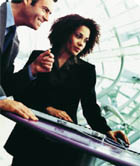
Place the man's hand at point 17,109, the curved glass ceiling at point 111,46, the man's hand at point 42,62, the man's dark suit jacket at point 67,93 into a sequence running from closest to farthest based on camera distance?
the man's hand at point 17,109
the man's hand at point 42,62
the man's dark suit jacket at point 67,93
the curved glass ceiling at point 111,46

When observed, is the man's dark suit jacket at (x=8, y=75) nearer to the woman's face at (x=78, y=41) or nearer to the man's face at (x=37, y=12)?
the man's face at (x=37, y=12)

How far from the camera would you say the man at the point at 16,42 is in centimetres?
100

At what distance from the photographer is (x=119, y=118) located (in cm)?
172

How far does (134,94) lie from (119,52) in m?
0.48

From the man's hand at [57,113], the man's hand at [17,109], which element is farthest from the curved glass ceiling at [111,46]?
the man's hand at [17,109]

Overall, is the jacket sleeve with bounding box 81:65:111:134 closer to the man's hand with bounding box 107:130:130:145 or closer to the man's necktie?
the man's hand with bounding box 107:130:130:145

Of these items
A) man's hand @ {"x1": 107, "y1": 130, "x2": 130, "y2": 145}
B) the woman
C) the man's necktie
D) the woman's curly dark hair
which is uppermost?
the man's necktie

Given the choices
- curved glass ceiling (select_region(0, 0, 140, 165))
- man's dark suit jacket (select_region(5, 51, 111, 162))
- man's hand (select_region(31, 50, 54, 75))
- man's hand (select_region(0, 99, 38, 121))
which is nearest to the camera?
man's hand (select_region(0, 99, 38, 121))

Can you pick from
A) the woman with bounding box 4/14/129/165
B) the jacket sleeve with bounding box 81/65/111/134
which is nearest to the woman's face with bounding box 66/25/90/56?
the woman with bounding box 4/14/129/165

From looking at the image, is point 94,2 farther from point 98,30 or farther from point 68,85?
point 68,85

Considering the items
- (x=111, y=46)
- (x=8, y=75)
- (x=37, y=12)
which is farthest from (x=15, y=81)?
(x=111, y=46)

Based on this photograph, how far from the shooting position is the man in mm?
1000

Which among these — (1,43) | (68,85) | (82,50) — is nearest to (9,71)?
(1,43)

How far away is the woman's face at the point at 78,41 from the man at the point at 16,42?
0.20 metres
